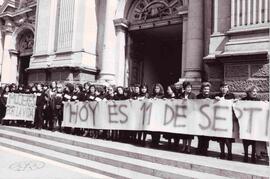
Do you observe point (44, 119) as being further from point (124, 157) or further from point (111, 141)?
point (124, 157)

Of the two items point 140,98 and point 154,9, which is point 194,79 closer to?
point 140,98

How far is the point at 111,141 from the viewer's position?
6965mm

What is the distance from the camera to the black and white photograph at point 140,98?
509 cm

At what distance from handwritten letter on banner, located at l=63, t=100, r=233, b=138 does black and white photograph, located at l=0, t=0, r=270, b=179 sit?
0.02 m

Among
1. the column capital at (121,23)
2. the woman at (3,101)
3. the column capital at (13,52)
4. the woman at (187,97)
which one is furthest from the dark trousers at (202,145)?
the column capital at (13,52)

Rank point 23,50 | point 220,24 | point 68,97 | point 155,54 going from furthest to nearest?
1. point 23,50
2. point 155,54
3. point 220,24
4. point 68,97

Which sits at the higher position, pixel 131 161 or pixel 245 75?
pixel 245 75

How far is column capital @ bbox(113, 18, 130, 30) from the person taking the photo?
12.2 meters

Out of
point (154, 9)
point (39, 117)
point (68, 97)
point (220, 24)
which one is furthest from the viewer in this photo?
point (154, 9)

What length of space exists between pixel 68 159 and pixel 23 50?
13089 millimetres

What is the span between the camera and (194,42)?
967 cm

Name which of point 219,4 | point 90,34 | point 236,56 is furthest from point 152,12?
point 236,56

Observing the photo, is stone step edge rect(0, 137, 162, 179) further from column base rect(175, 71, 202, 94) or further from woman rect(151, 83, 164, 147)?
column base rect(175, 71, 202, 94)

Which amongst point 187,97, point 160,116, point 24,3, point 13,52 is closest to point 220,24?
point 187,97
